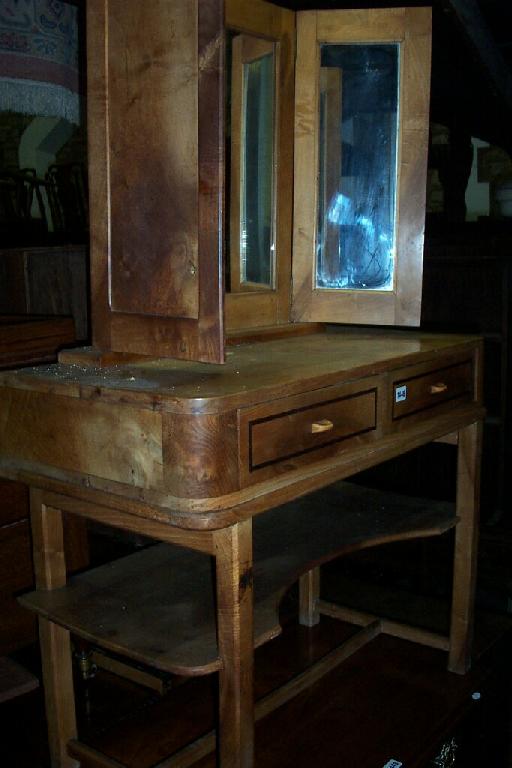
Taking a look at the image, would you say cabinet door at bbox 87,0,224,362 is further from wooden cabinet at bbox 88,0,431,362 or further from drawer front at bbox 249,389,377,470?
drawer front at bbox 249,389,377,470

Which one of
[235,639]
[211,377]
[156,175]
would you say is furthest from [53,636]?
[156,175]

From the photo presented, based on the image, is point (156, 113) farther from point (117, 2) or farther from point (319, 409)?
point (319, 409)

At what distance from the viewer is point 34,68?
111 inches

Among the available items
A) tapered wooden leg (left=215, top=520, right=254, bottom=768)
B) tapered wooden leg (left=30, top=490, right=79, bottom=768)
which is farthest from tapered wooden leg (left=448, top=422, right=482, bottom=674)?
tapered wooden leg (left=30, top=490, right=79, bottom=768)

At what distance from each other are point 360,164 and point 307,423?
36.3 inches

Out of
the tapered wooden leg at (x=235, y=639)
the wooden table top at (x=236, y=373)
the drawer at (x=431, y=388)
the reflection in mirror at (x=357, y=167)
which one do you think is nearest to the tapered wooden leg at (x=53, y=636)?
the wooden table top at (x=236, y=373)

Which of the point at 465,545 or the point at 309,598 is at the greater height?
the point at 465,545

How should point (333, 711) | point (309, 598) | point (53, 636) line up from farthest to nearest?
point (309, 598)
point (333, 711)
point (53, 636)

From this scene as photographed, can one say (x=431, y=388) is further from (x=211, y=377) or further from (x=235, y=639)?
(x=235, y=639)

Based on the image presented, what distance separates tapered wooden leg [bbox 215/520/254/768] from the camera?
1.42 meters

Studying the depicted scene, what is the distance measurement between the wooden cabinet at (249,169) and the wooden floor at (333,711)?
3.24 feet

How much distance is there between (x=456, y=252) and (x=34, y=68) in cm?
191

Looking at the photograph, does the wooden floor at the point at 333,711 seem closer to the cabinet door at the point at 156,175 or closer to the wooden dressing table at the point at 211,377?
the wooden dressing table at the point at 211,377

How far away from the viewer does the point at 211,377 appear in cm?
154
